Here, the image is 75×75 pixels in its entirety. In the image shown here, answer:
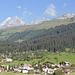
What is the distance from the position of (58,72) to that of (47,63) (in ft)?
246

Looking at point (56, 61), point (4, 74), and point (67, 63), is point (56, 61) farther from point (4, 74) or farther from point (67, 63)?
point (4, 74)

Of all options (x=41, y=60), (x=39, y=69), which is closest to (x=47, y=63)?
(x=41, y=60)

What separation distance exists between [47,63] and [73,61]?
21877 mm

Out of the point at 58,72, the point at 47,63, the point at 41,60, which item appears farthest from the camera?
the point at 41,60

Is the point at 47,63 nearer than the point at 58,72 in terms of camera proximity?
No

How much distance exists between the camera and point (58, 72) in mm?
109062

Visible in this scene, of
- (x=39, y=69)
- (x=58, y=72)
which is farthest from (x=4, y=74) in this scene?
(x=39, y=69)

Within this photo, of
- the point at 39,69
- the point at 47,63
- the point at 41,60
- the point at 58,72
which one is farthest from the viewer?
the point at 41,60

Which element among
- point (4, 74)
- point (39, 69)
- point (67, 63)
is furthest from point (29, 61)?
point (4, 74)

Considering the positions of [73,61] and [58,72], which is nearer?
[58,72]

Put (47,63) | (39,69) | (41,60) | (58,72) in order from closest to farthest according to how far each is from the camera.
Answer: (58,72) → (39,69) → (47,63) → (41,60)

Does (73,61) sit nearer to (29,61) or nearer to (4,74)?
(29,61)

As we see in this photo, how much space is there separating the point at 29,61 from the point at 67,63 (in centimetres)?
2628

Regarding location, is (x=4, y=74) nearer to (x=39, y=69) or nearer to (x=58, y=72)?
(x=58, y=72)
